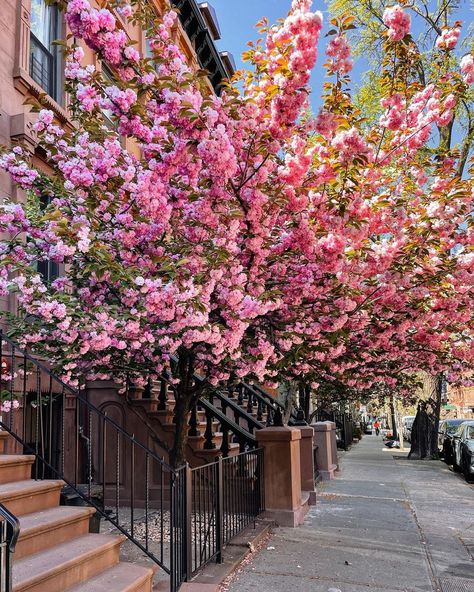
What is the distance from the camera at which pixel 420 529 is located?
27.8 ft

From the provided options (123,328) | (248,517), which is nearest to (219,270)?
(123,328)

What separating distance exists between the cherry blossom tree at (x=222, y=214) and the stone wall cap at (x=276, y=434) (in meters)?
1.24

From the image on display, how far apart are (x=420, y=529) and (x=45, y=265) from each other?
7550mm

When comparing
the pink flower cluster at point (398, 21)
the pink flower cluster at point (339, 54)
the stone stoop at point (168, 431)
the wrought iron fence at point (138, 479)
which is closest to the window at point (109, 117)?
the pink flower cluster at point (339, 54)

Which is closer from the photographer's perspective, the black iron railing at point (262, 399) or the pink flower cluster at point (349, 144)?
the pink flower cluster at point (349, 144)

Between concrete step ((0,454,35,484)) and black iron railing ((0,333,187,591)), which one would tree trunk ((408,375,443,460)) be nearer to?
black iron railing ((0,333,187,591))

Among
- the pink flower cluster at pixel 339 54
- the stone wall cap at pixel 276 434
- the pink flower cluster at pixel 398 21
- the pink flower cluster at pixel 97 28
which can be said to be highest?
the pink flower cluster at pixel 398 21

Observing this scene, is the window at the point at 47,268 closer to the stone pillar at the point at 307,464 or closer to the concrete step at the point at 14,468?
the concrete step at the point at 14,468

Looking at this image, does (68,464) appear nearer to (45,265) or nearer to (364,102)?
(45,265)

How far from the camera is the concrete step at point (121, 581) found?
419cm

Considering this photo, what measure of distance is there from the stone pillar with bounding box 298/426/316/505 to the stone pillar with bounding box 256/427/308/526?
7.01 feet

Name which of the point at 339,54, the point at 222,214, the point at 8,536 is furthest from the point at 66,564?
the point at 339,54

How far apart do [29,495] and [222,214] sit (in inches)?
122

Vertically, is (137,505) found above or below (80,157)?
below
